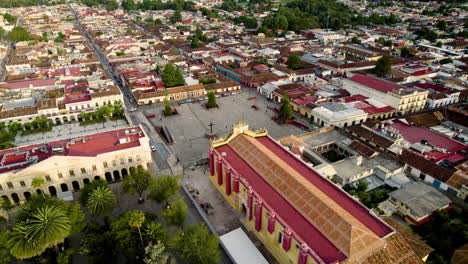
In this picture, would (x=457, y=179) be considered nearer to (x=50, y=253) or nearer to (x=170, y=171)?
(x=170, y=171)

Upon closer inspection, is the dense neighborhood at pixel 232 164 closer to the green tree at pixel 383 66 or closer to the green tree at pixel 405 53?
the green tree at pixel 383 66

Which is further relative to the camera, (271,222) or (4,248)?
(271,222)

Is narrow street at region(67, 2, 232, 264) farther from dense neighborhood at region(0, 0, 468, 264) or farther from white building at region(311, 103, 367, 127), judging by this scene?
white building at region(311, 103, 367, 127)

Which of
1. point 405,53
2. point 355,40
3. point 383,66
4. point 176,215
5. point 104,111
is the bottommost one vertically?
point 176,215

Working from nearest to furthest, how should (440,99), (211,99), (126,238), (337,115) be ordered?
(126,238), (337,115), (211,99), (440,99)

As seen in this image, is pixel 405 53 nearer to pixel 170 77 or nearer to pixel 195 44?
pixel 195 44

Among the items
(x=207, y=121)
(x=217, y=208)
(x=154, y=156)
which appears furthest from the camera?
(x=207, y=121)

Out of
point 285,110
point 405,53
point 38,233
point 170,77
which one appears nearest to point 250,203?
point 38,233
